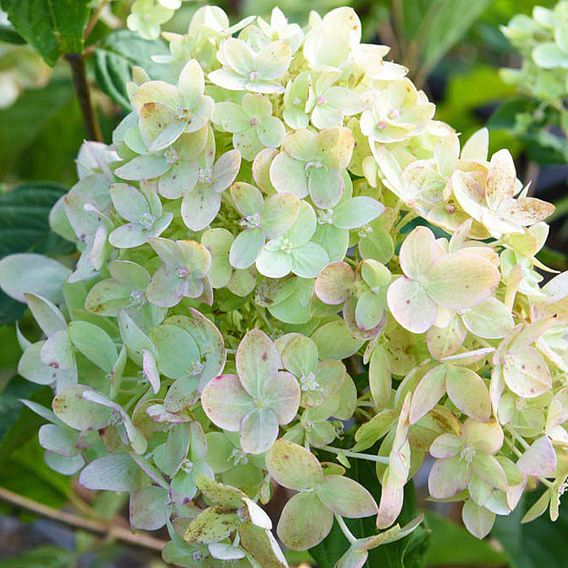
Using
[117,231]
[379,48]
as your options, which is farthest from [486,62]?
[117,231]

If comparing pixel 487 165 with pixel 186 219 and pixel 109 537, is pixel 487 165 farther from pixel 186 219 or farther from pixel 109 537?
pixel 109 537

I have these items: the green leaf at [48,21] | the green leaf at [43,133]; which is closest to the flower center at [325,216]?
the green leaf at [48,21]

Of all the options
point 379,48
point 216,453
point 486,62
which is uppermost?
point 379,48

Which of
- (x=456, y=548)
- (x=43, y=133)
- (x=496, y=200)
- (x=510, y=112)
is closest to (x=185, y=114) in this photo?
(x=496, y=200)

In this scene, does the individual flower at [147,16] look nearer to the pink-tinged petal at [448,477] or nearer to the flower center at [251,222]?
the flower center at [251,222]

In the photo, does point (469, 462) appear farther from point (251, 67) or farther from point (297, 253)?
point (251, 67)

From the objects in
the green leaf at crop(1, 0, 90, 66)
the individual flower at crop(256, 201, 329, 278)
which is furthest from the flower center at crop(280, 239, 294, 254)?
the green leaf at crop(1, 0, 90, 66)
